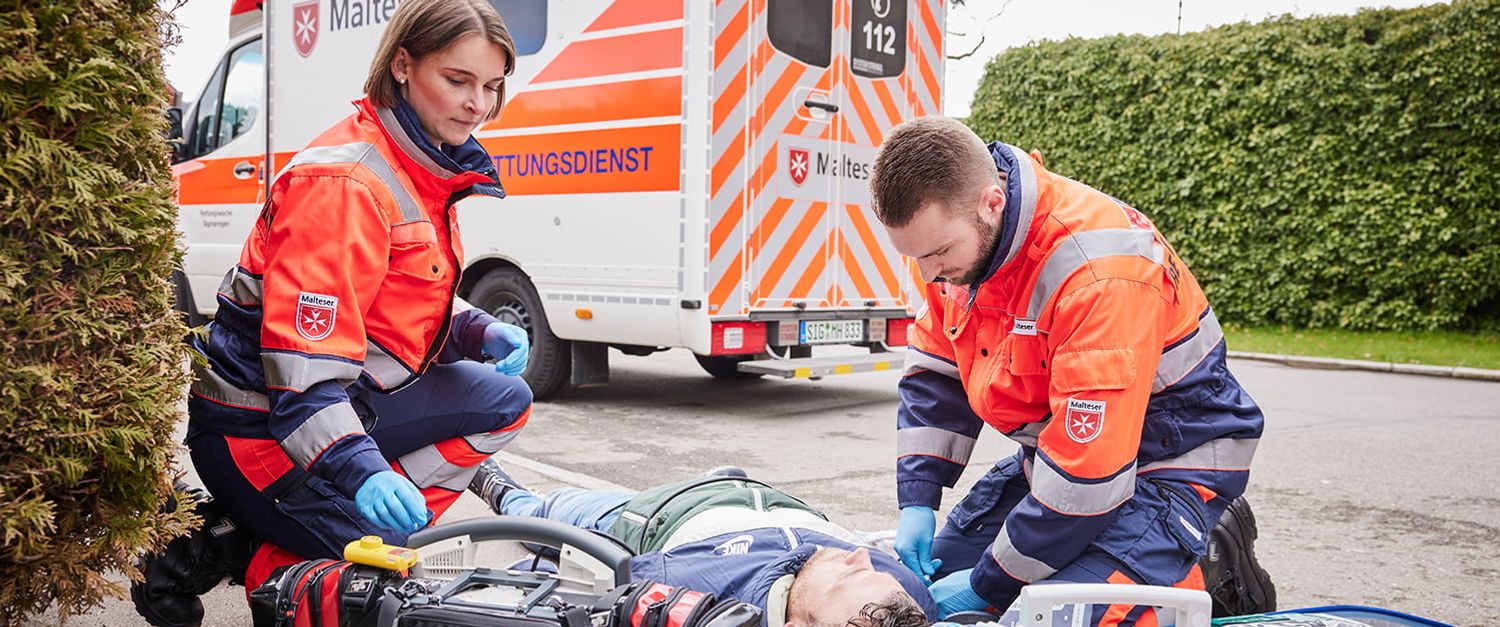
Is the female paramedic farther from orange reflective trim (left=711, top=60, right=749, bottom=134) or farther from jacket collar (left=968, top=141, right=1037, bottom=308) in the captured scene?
orange reflective trim (left=711, top=60, right=749, bottom=134)

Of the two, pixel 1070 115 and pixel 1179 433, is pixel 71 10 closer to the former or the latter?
pixel 1179 433

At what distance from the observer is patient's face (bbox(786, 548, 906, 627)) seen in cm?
240

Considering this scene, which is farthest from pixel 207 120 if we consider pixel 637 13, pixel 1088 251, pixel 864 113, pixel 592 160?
pixel 1088 251

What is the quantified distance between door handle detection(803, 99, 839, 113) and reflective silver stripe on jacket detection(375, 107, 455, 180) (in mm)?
4385

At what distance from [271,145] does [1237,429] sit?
23.7 feet

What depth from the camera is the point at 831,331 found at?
7.32 m

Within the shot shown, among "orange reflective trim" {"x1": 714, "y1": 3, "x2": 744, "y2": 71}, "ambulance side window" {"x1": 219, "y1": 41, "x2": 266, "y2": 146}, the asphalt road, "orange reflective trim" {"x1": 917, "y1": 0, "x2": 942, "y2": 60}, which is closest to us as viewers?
the asphalt road

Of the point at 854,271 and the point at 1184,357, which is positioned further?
the point at 854,271

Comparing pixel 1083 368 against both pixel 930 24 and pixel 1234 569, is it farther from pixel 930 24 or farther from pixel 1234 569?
pixel 930 24

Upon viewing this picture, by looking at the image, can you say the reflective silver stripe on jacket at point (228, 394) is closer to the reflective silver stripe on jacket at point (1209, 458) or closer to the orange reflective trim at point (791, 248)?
the reflective silver stripe on jacket at point (1209, 458)

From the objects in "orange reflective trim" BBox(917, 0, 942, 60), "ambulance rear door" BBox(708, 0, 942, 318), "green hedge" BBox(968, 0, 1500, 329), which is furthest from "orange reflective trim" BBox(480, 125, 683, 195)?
"green hedge" BBox(968, 0, 1500, 329)

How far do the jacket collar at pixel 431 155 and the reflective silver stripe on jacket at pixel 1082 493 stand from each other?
1.54m

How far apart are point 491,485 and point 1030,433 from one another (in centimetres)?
178

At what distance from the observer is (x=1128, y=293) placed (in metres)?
2.40
